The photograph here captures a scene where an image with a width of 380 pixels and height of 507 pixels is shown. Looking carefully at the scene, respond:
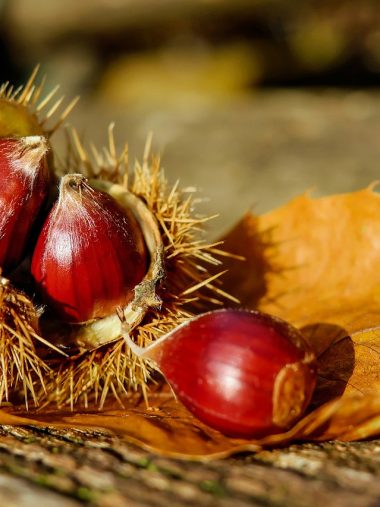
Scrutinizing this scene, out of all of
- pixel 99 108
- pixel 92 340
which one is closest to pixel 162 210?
pixel 92 340

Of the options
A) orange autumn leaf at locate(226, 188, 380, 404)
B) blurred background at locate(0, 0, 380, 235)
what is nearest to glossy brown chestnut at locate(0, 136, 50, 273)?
orange autumn leaf at locate(226, 188, 380, 404)

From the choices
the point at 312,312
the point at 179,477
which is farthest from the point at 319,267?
the point at 179,477

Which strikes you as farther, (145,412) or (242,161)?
(242,161)

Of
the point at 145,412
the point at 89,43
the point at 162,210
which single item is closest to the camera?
the point at 145,412

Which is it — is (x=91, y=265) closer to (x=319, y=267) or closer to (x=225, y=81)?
(x=319, y=267)

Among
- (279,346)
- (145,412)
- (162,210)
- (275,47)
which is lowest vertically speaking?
(145,412)

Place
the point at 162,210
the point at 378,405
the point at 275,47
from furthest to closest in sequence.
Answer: the point at 275,47
the point at 162,210
the point at 378,405

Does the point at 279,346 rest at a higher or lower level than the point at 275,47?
lower

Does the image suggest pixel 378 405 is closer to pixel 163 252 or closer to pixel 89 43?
pixel 163 252
